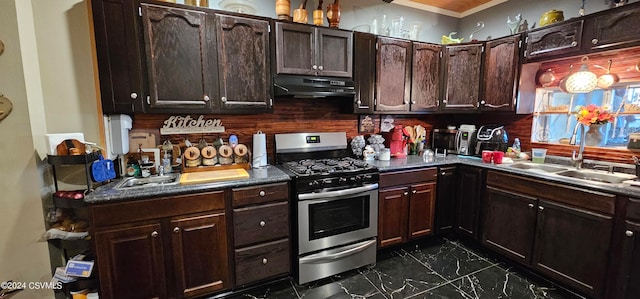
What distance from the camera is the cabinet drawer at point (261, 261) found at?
6.46 feet

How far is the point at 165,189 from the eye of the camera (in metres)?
1.72

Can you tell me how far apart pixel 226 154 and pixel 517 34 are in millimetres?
3030

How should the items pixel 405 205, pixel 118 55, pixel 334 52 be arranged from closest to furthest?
pixel 118 55 < pixel 334 52 < pixel 405 205

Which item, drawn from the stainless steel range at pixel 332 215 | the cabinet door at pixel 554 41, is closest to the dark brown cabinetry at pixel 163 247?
the stainless steel range at pixel 332 215

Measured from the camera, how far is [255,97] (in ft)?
7.27

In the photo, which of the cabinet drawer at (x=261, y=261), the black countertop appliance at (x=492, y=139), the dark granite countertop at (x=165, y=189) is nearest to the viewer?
the dark granite countertop at (x=165, y=189)

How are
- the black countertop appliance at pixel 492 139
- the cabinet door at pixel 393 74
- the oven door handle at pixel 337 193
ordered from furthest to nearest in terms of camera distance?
1. the black countertop appliance at pixel 492 139
2. the cabinet door at pixel 393 74
3. the oven door handle at pixel 337 193

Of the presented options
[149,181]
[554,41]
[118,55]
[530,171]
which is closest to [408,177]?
[530,171]

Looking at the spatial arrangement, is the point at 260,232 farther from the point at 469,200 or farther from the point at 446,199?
the point at 469,200

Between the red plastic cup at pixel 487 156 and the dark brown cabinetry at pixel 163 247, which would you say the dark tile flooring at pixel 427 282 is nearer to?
the dark brown cabinetry at pixel 163 247

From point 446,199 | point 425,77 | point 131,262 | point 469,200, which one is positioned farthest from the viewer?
point 425,77

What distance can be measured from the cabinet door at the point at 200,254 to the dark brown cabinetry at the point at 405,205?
140cm

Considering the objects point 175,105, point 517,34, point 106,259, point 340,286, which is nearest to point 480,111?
point 517,34

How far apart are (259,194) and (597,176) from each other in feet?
9.21
